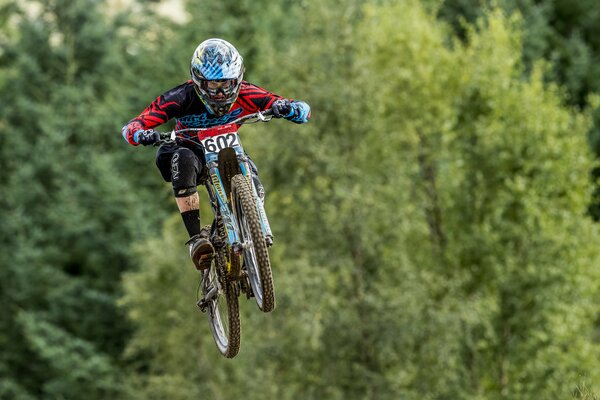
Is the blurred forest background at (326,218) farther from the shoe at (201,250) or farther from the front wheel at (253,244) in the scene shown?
the front wheel at (253,244)

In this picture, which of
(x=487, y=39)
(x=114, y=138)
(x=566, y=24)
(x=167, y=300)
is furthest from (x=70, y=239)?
(x=566, y=24)

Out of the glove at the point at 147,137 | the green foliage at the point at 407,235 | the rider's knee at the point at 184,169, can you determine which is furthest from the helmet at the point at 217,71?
the green foliage at the point at 407,235

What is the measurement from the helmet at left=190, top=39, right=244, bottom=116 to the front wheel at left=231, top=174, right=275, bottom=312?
35.4 inches

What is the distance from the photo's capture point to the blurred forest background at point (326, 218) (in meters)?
32.2

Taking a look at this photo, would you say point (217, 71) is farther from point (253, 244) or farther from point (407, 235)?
point (407, 235)

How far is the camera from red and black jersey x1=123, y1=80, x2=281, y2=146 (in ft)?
33.0

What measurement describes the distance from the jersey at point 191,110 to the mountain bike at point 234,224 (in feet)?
0.30

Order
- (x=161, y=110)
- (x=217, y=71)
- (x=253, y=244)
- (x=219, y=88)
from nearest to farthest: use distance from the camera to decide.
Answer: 1. (x=217, y=71)
2. (x=219, y=88)
3. (x=253, y=244)
4. (x=161, y=110)

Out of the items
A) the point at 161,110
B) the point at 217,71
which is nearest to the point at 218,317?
the point at 161,110

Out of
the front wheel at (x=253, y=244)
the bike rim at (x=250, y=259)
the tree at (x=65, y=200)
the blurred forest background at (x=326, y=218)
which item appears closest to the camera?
the front wheel at (x=253, y=244)

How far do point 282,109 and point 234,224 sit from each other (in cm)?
120

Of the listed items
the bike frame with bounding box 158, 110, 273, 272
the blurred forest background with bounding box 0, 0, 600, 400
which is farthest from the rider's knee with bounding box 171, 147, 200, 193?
the blurred forest background with bounding box 0, 0, 600, 400

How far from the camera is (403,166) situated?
111ft

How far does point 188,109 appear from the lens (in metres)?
10.2
